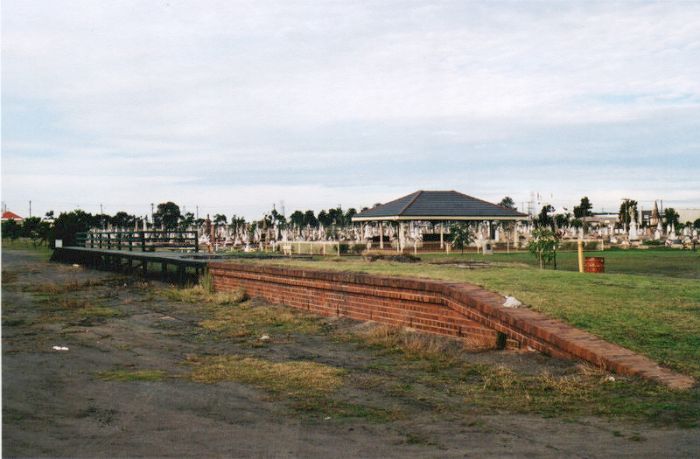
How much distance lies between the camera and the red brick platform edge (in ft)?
21.4

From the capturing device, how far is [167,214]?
339 feet

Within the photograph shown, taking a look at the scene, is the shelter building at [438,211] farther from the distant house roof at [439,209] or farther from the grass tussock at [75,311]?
the grass tussock at [75,311]

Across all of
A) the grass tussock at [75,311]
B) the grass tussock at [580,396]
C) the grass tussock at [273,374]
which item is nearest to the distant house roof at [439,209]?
the grass tussock at [75,311]

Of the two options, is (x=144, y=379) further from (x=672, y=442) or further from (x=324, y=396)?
(x=672, y=442)

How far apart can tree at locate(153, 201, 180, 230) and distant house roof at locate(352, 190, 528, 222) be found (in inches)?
2323

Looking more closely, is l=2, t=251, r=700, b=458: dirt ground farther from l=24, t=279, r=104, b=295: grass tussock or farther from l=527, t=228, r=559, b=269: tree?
l=527, t=228, r=559, b=269: tree

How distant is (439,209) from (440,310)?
36716 millimetres

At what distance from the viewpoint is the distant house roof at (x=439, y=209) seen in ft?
145

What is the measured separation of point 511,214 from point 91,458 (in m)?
43.3

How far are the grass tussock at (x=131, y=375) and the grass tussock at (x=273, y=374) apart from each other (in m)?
0.35

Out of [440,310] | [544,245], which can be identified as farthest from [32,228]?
[440,310]

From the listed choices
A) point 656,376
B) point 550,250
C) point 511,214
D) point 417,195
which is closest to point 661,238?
point 511,214

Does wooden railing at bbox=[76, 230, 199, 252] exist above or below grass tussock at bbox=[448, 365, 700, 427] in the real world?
above

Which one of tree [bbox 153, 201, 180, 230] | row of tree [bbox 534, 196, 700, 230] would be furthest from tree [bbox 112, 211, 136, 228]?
row of tree [bbox 534, 196, 700, 230]
